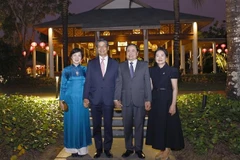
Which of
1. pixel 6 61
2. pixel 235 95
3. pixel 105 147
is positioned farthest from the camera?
pixel 6 61

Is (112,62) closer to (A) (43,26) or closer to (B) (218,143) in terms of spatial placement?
(B) (218,143)

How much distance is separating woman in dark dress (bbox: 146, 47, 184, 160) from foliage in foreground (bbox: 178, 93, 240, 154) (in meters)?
0.35

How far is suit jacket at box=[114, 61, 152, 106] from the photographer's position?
5715mm

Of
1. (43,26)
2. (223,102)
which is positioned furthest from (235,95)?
(43,26)

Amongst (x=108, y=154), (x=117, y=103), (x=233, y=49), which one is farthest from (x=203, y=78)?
(x=117, y=103)

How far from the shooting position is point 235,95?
24.4 feet

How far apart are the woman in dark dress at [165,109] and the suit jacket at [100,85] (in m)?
0.69

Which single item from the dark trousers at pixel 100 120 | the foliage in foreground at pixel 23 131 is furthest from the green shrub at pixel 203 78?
the dark trousers at pixel 100 120

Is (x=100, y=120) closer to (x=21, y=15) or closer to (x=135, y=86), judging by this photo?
(x=135, y=86)

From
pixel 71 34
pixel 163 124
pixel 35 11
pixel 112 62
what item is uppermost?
pixel 35 11

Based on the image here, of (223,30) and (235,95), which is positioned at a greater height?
(223,30)

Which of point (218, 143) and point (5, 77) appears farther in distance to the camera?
point (5, 77)

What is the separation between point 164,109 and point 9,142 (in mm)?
2492

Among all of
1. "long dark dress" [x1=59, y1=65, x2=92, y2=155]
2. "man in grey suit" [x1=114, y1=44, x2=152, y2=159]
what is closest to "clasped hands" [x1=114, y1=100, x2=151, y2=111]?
"man in grey suit" [x1=114, y1=44, x2=152, y2=159]
